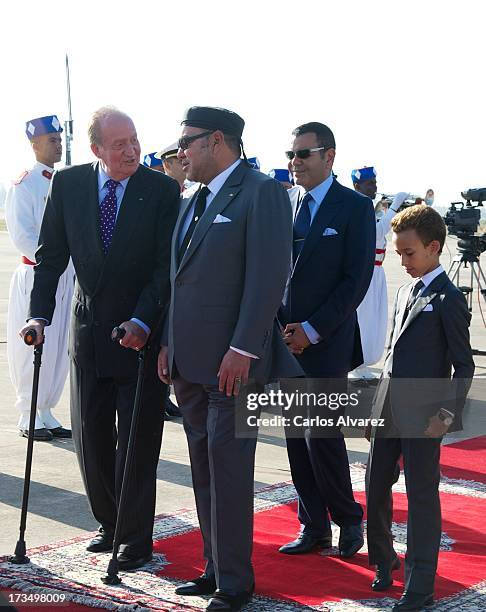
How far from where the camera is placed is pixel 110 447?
16.6ft

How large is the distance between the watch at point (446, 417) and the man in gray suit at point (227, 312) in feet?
2.00

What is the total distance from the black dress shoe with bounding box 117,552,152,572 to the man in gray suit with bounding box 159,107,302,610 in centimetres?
43

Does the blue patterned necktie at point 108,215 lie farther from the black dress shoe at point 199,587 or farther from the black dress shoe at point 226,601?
the black dress shoe at point 226,601

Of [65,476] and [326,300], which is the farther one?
[65,476]

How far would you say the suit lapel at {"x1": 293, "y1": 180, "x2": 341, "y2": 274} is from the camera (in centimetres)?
513

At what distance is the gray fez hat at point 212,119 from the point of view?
434cm

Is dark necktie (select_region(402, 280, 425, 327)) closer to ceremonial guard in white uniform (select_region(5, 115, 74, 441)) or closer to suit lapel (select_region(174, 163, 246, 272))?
suit lapel (select_region(174, 163, 246, 272))

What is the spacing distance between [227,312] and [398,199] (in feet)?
24.2

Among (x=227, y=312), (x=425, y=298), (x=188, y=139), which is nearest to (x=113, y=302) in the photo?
(x=227, y=312)

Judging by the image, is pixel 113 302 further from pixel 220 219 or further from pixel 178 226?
pixel 220 219

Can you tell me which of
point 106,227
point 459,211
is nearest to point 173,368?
point 106,227

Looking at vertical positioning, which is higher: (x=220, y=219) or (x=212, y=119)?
(x=212, y=119)

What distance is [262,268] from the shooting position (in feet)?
13.8

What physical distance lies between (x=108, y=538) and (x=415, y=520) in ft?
4.82
